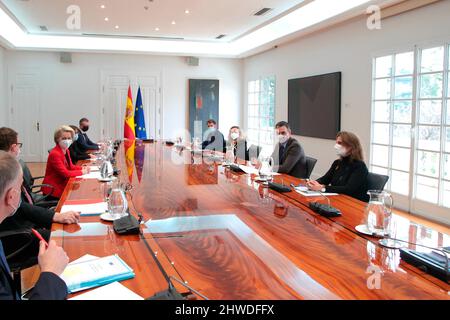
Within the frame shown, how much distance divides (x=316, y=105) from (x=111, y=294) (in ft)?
22.2

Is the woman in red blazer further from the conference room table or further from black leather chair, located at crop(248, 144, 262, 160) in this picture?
black leather chair, located at crop(248, 144, 262, 160)

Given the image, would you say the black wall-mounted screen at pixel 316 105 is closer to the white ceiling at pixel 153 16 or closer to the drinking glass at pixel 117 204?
the white ceiling at pixel 153 16

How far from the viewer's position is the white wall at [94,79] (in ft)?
33.5

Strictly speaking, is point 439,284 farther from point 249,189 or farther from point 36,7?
point 36,7

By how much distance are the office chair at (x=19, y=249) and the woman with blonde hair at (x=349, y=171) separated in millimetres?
1944

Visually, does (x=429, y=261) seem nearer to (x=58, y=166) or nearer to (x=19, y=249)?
(x=19, y=249)

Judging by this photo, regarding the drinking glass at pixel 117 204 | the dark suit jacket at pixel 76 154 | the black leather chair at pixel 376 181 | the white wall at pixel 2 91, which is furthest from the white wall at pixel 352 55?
the white wall at pixel 2 91

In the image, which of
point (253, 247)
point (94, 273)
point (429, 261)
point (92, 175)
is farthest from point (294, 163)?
point (94, 273)

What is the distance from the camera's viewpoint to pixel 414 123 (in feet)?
17.7

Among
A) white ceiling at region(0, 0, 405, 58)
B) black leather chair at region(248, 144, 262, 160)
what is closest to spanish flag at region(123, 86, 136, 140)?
white ceiling at region(0, 0, 405, 58)

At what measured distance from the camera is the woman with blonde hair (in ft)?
10.5

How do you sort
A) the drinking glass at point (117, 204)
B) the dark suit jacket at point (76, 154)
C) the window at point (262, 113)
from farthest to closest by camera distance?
the window at point (262, 113) → the dark suit jacket at point (76, 154) → the drinking glass at point (117, 204)

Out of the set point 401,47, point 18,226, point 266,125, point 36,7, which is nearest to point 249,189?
point 18,226

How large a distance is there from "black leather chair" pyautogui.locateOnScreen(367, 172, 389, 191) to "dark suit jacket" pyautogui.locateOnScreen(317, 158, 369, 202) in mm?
31
